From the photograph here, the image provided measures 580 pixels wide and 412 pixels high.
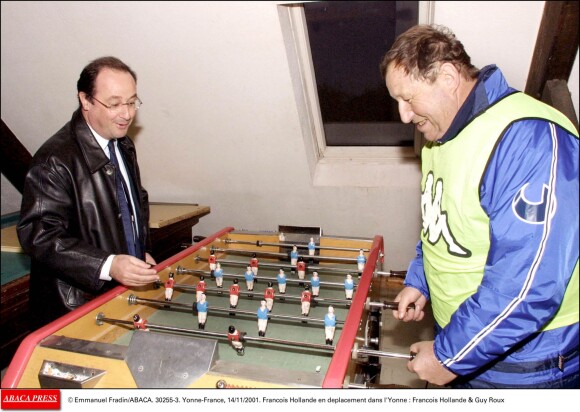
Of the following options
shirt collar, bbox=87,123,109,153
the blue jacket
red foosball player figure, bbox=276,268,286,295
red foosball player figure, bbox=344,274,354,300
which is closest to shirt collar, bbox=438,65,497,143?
the blue jacket

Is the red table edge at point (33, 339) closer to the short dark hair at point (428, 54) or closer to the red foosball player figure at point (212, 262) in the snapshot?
the red foosball player figure at point (212, 262)

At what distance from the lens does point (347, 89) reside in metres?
2.41

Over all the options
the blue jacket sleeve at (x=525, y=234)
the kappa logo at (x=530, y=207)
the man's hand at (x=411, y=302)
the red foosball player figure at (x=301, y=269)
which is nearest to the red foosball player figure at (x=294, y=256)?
the red foosball player figure at (x=301, y=269)

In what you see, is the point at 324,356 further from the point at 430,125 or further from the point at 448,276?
the point at 430,125

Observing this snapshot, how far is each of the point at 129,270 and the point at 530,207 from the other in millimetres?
1206

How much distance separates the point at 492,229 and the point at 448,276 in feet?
0.82

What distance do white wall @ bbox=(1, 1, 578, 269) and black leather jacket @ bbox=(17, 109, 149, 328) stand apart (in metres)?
0.82

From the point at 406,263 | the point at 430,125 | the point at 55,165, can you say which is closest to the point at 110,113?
the point at 55,165

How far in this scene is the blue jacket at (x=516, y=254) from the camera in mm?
831

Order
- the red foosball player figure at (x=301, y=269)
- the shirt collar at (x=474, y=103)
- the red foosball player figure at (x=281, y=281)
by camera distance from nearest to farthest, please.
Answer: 1. the shirt collar at (x=474, y=103)
2. the red foosball player figure at (x=281, y=281)
3. the red foosball player figure at (x=301, y=269)

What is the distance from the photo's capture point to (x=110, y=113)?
151cm

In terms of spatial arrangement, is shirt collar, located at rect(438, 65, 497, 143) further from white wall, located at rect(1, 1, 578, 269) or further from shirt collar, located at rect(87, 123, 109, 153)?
shirt collar, located at rect(87, 123, 109, 153)

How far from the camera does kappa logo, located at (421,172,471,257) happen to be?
Result: 1.03 meters

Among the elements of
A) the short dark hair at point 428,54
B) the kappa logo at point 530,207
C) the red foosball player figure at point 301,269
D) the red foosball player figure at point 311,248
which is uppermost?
the short dark hair at point 428,54
